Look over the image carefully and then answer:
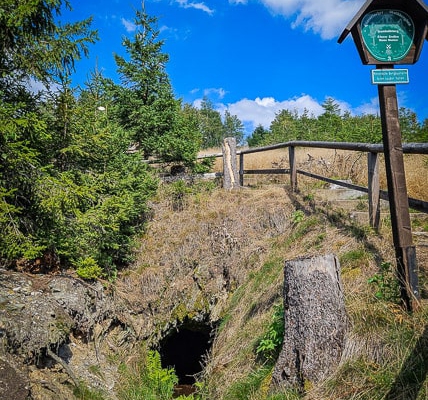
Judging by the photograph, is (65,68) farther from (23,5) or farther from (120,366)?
(120,366)

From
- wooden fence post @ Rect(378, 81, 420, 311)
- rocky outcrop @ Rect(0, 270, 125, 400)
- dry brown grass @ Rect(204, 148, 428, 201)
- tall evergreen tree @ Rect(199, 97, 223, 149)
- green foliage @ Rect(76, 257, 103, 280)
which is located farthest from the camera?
tall evergreen tree @ Rect(199, 97, 223, 149)

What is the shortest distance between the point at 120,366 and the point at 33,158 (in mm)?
3860

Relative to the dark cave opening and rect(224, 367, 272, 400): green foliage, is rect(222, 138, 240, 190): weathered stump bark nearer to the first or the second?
the dark cave opening

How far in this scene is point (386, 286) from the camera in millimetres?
3355

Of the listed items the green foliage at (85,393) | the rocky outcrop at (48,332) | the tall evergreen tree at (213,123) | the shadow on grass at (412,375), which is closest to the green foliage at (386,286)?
the shadow on grass at (412,375)

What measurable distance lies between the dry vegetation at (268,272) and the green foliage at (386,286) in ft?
0.04

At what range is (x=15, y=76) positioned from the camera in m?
5.66

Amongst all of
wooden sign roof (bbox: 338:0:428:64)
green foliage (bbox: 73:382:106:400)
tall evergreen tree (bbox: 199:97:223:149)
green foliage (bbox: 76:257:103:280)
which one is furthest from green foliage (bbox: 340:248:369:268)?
tall evergreen tree (bbox: 199:97:223:149)

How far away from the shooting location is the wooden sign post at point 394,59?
311cm

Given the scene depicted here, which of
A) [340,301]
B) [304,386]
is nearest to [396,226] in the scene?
[340,301]

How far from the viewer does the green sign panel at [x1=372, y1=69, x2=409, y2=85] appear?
3.11 metres

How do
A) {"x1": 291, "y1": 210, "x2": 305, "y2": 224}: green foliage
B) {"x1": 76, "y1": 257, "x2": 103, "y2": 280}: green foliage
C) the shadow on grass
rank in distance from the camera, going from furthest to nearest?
{"x1": 291, "y1": 210, "x2": 305, "y2": 224}: green foliage < {"x1": 76, "y1": 257, "x2": 103, "y2": 280}: green foliage < the shadow on grass

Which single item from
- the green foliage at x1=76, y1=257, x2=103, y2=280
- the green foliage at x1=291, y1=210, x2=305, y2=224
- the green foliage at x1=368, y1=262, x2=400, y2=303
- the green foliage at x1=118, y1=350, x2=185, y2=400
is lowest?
the green foliage at x1=118, y1=350, x2=185, y2=400

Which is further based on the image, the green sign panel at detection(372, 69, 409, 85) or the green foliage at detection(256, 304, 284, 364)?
the green foliage at detection(256, 304, 284, 364)
